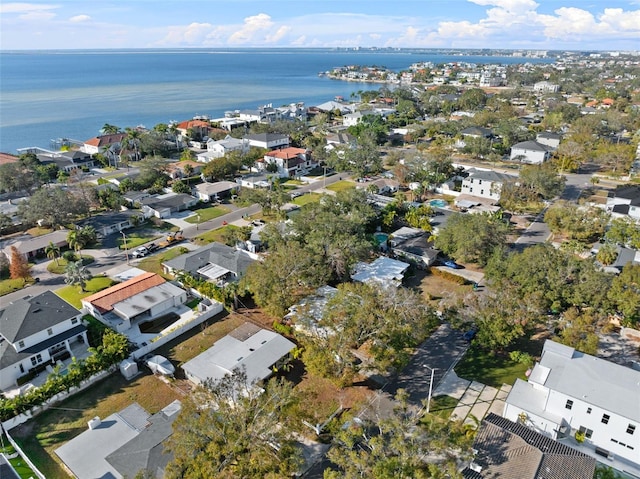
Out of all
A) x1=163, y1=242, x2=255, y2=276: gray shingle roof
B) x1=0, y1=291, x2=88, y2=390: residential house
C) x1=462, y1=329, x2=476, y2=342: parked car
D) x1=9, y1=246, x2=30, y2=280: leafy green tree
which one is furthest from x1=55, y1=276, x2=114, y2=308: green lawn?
x1=462, y1=329, x2=476, y2=342: parked car

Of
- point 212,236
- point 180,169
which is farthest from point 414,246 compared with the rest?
point 180,169

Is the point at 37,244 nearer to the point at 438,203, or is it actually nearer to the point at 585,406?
the point at 438,203

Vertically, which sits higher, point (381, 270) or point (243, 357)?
point (381, 270)

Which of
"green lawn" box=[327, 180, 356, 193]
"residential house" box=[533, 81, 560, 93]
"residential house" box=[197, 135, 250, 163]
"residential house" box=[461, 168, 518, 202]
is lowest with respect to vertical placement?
"green lawn" box=[327, 180, 356, 193]

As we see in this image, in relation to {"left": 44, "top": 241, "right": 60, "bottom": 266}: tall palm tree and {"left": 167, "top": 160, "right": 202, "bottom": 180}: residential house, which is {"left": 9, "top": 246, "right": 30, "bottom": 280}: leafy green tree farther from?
{"left": 167, "top": 160, "right": 202, "bottom": 180}: residential house

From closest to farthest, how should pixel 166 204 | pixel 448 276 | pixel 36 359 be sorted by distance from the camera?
pixel 36 359
pixel 448 276
pixel 166 204

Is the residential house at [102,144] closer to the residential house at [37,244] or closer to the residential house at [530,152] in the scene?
the residential house at [37,244]

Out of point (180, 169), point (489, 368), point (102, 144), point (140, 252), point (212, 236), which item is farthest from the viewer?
point (102, 144)
